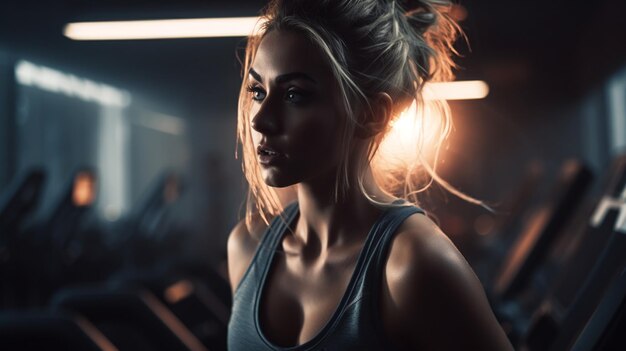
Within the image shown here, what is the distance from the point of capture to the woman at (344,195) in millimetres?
820

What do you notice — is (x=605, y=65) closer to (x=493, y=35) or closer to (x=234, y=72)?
(x=493, y=35)

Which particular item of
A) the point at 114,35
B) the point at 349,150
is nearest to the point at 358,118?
the point at 349,150

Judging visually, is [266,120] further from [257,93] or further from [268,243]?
[268,243]

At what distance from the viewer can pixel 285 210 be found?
46.2 inches

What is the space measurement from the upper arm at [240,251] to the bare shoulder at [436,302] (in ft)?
1.13

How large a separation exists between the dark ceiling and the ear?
A: 429 centimetres

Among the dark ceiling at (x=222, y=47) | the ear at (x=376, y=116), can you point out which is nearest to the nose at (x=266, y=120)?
the ear at (x=376, y=116)

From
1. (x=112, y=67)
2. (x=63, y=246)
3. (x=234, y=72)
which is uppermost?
(x=234, y=72)

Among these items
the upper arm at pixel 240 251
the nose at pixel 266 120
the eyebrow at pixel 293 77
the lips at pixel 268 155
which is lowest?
the upper arm at pixel 240 251

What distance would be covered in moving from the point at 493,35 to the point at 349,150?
7.39 meters

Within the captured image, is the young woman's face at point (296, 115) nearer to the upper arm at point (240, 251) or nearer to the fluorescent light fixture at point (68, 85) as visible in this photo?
the upper arm at point (240, 251)

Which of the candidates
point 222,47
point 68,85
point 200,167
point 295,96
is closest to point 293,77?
point 295,96

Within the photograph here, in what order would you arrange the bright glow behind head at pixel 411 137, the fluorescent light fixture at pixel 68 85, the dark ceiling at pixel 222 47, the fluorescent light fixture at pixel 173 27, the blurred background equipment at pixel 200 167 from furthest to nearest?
the fluorescent light fixture at pixel 68 85, the dark ceiling at pixel 222 47, the fluorescent light fixture at pixel 173 27, the blurred background equipment at pixel 200 167, the bright glow behind head at pixel 411 137

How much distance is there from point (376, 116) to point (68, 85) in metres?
7.96
